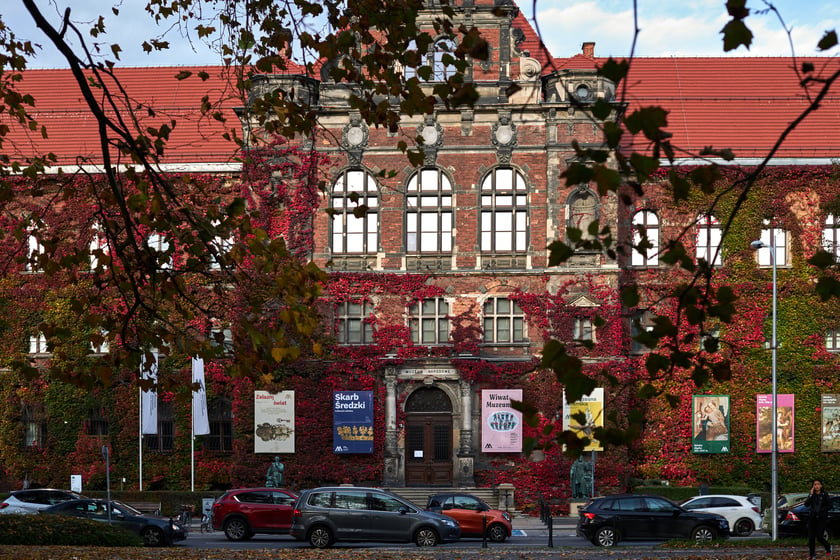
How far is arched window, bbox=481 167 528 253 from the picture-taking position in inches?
1650

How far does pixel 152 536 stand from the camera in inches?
1137

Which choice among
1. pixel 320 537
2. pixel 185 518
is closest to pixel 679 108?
pixel 185 518

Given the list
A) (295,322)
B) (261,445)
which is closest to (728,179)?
(261,445)

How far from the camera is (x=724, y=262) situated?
43.8 m

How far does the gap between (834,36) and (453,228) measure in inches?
1373

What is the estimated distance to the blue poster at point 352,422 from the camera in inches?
1609

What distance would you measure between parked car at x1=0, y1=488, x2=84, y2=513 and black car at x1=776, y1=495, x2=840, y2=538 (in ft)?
67.8

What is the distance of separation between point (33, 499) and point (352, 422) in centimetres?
1205

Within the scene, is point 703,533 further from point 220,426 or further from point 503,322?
point 220,426

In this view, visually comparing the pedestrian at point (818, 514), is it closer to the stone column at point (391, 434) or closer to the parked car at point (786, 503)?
the parked car at point (786, 503)

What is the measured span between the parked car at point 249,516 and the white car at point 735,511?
11715mm

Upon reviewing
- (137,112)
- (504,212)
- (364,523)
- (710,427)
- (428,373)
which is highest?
(137,112)

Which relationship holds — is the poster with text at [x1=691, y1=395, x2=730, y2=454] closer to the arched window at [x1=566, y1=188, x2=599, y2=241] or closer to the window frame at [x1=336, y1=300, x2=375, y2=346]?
the arched window at [x1=566, y1=188, x2=599, y2=241]

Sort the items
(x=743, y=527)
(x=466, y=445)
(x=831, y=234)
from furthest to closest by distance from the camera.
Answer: (x=831, y=234) → (x=466, y=445) → (x=743, y=527)
